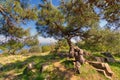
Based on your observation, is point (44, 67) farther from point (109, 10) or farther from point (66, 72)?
point (109, 10)

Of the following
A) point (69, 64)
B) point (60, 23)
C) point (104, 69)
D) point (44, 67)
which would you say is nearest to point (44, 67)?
point (44, 67)

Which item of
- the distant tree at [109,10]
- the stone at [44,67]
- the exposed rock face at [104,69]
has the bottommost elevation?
the exposed rock face at [104,69]

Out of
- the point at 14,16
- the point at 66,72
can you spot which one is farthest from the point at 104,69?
the point at 14,16

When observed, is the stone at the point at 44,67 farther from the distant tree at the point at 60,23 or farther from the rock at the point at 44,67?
the distant tree at the point at 60,23

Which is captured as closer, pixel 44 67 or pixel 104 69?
pixel 104 69

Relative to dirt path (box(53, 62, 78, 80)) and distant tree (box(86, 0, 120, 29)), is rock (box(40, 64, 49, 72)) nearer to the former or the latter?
dirt path (box(53, 62, 78, 80))

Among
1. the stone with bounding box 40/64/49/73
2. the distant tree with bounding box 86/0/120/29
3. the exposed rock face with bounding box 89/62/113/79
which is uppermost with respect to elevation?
the distant tree with bounding box 86/0/120/29

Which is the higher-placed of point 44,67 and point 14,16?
point 14,16

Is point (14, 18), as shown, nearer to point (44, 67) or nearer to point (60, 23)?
point (44, 67)

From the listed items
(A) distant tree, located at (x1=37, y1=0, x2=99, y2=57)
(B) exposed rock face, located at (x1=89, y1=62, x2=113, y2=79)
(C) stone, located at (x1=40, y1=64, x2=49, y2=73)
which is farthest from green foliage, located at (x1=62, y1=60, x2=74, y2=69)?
(A) distant tree, located at (x1=37, y1=0, x2=99, y2=57)

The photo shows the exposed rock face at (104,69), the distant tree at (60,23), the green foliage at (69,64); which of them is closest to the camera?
the exposed rock face at (104,69)

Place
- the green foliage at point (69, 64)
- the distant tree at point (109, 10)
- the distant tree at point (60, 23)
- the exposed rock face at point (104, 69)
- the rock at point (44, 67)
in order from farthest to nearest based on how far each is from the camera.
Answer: the distant tree at point (60, 23) → the rock at point (44, 67) → the green foliage at point (69, 64) → the exposed rock face at point (104, 69) → the distant tree at point (109, 10)

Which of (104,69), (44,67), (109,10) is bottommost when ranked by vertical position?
(104,69)

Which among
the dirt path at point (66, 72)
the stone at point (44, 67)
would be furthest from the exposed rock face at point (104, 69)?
the stone at point (44, 67)
